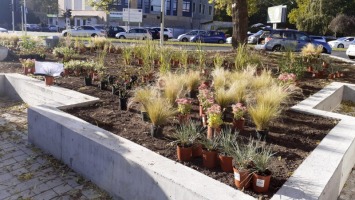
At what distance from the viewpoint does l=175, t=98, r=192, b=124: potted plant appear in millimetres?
4152

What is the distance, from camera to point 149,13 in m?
50.3

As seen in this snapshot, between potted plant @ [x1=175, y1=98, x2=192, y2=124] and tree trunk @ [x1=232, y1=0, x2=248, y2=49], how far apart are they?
822 centimetres

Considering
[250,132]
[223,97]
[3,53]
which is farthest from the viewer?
[3,53]

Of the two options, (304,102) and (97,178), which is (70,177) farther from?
(304,102)

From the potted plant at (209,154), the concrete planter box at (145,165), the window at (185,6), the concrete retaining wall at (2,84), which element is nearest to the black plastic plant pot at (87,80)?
the concrete planter box at (145,165)

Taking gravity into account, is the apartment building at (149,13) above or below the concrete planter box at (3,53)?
above

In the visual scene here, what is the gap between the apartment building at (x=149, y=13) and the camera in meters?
48.1

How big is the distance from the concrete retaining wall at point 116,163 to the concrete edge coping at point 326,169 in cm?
47

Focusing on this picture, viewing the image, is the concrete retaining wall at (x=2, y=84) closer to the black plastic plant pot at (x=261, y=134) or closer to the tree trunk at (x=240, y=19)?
the black plastic plant pot at (x=261, y=134)

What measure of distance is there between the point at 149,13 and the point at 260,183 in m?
49.8

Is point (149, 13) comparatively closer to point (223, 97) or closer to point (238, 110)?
point (223, 97)

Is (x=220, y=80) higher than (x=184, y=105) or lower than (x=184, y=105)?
higher

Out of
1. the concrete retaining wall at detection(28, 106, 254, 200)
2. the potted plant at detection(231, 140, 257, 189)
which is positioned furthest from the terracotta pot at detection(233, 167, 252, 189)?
the concrete retaining wall at detection(28, 106, 254, 200)

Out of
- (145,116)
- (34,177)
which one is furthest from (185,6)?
(34,177)
